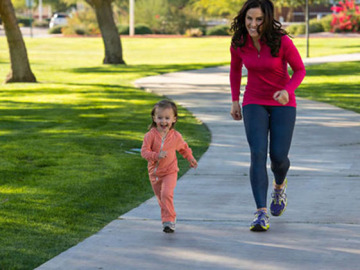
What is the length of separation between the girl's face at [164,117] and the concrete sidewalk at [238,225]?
0.82 metres

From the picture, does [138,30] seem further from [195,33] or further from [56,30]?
[56,30]

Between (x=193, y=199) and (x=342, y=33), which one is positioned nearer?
(x=193, y=199)

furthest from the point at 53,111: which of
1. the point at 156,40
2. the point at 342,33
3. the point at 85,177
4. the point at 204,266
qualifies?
the point at 342,33

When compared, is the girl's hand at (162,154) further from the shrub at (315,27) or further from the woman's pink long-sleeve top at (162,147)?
the shrub at (315,27)

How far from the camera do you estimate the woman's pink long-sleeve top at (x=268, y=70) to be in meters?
6.25

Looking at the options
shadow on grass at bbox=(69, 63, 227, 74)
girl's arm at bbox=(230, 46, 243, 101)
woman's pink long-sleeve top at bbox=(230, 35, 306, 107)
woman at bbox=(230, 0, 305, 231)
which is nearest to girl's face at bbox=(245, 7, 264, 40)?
woman at bbox=(230, 0, 305, 231)

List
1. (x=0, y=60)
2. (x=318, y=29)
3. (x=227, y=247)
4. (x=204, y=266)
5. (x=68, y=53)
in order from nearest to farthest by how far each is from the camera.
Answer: (x=204, y=266), (x=227, y=247), (x=0, y=60), (x=68, y=53), (x=318, y=29)

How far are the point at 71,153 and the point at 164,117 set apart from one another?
4700mm

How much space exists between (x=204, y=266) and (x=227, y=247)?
511 millimetres

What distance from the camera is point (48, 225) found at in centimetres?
659

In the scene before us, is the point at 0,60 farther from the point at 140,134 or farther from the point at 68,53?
the point at 140,134

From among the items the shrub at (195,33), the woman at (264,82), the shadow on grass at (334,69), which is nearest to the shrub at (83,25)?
the shrub at (195,33)

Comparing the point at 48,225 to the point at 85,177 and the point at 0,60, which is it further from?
the point at 0,60

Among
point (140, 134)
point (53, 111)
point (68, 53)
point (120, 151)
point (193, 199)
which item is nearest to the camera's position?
point (193, 199)
